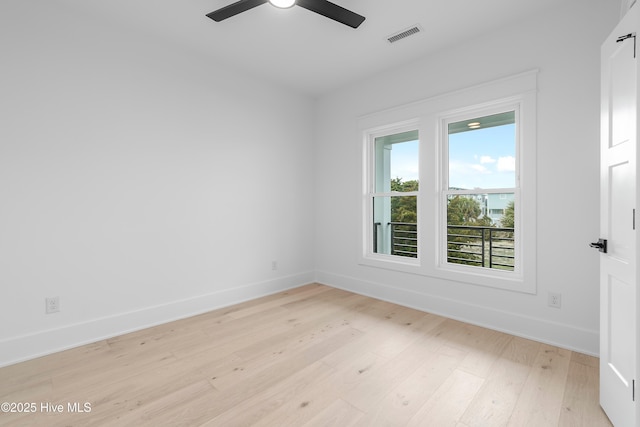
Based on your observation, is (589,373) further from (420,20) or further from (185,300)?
(185,300)

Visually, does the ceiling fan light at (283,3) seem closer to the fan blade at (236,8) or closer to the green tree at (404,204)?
the fan blade at (236,8)

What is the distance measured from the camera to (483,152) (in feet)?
10.5

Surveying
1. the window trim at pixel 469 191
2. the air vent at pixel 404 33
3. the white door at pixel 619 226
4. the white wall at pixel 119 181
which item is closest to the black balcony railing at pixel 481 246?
the window trim at pixel 469 191

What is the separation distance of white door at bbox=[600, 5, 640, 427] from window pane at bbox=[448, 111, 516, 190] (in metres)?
1.19

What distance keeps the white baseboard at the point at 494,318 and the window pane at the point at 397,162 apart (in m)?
1.27

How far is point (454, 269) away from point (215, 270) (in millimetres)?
2658

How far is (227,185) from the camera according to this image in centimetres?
366

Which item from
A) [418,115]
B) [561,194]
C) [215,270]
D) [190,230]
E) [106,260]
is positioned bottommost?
[215,270]

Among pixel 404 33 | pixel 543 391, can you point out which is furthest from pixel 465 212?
pixel 404 33

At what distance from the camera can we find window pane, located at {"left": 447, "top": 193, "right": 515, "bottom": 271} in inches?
122

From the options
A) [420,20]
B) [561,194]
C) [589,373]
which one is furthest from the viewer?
[420,20]

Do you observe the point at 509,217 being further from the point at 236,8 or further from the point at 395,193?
the point at 236,8

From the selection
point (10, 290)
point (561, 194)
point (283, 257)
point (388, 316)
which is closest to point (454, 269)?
point (388, 316)

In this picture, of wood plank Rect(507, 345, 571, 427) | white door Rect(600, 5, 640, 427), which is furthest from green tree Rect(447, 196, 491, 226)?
white door Rect(600, 5, 640, 427)
